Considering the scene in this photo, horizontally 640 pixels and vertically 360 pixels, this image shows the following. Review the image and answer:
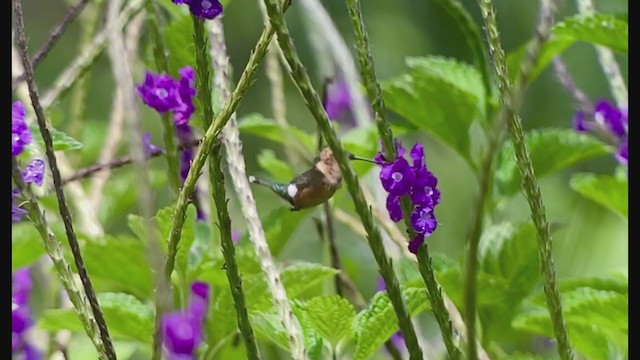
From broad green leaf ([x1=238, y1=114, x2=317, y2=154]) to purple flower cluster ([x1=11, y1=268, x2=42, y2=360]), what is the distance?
26 cm

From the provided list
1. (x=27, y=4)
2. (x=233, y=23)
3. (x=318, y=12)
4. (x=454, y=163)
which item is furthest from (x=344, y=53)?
(x=27, y=4)

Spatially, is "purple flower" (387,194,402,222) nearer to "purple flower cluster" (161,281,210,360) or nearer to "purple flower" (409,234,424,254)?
"purple flower" (409,234,424,254)

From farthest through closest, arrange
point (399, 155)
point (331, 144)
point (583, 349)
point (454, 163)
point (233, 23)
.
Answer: point (233, 23)
point (454, 163)
point (583, 349)
point (399, 155)
point (331, 144)

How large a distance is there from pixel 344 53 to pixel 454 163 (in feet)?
3.87

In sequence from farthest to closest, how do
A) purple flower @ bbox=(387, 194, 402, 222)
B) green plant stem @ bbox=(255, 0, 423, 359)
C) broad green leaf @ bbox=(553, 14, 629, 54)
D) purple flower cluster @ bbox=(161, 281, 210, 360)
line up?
1. broad green leaf @ bbox=(553, 14, 629, 54)
2. purple flower cluster @ bbox=(161, 281, 210, 360)
3. purple flower @ bbox=(387, 194, 402, 222)
4. green plant stem @ bbox=(255, 0, 423, 359)

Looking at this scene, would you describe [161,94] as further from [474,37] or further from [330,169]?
[474,37]

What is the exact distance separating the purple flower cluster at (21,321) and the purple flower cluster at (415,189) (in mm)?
407

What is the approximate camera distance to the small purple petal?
54cm

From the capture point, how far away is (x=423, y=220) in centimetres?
54

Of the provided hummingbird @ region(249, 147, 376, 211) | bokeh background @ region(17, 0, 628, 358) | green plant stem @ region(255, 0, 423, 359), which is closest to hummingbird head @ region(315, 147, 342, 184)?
hummingbird @ region(249, 147, 376, 211)

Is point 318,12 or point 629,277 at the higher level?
point 318,12

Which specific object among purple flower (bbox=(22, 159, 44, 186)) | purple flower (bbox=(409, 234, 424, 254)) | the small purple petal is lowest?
purple flower (bbox=(409, 234, 424, 254))
